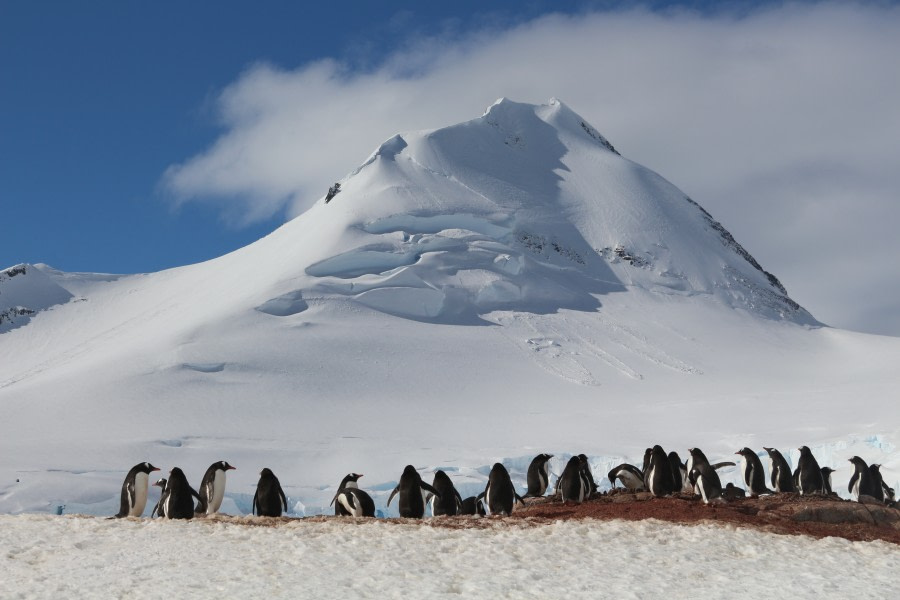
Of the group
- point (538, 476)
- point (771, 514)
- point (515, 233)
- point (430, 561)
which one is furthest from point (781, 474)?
point (515, 233)

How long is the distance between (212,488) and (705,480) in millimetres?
7026

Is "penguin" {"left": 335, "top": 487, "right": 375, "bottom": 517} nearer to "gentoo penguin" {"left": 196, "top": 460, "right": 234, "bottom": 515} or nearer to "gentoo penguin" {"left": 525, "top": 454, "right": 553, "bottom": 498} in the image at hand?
"gentoo penguin" {"left": 196, "top": 460, "right": 234, "bottom": 515}

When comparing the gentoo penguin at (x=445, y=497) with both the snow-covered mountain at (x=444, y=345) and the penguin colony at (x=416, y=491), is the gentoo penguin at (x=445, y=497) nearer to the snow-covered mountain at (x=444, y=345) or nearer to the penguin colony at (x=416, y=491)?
the penguin colony at (x=416, y=491)

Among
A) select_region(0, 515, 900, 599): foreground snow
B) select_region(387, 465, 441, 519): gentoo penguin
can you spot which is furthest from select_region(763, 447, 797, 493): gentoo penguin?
select_region(0, 515, 900, 599): foreground snow

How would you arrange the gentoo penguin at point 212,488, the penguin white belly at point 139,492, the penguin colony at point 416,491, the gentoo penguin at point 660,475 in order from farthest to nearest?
the gentoo penguin at point 660,475, the gentoo penguin at point 212,488, the penguin white belly at point 139,492, the penguin colony at point 416,491

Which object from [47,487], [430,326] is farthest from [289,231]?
[47,487]

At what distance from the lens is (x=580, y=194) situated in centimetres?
8875

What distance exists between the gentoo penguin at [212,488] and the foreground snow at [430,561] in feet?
10.4

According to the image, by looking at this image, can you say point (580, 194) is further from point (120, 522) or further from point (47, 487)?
point (120, 522)

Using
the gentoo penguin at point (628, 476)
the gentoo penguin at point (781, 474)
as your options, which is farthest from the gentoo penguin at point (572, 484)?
the gentoo penguin at point (781, 474)

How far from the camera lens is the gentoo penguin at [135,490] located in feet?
46.7

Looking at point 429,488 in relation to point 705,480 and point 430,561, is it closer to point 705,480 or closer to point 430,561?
point 705,480

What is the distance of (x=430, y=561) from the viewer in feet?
32.0

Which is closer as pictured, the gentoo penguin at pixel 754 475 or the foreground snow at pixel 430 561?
the foreground snow at pixel 430 561
